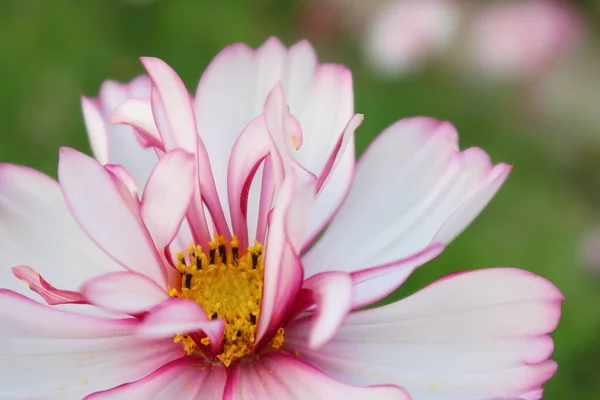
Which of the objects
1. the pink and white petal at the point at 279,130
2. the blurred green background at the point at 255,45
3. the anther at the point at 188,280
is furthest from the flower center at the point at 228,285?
the blurred green background at the point at 255,45

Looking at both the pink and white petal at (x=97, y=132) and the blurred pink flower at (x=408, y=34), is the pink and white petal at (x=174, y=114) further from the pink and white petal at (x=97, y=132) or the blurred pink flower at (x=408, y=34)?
the blurred pink flower at (x=408, y=34)

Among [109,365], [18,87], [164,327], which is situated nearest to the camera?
[164,327]

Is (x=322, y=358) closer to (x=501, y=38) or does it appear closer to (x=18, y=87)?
(x=18, y=87)

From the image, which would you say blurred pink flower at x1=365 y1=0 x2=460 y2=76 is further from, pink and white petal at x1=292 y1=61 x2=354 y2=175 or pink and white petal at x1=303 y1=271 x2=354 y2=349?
pink and white petal at x1=303 y1=271 x2=354 y2=349

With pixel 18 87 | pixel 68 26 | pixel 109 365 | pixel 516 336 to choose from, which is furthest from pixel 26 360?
pixel 68 26

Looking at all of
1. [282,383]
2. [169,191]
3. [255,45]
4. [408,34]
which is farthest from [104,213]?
[408,34]

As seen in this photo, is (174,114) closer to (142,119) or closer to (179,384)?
(142,119)
